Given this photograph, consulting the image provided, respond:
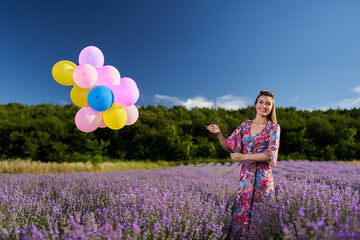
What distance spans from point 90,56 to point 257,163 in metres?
2.48

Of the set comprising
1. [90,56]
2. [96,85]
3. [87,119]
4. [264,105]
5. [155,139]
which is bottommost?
[155,139]

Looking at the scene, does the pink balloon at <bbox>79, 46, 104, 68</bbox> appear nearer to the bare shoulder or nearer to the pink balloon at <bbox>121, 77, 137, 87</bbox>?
the pink balloon at <bbox>121, 77, 137, 87</bbox>

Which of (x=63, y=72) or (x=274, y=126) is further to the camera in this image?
(x=63, y=72)

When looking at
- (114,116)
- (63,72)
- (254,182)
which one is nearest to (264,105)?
(254,182)

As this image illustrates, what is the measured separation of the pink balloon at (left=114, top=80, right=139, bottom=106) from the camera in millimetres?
3051

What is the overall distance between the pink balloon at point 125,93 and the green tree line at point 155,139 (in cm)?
675

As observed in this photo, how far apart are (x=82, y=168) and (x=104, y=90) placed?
6795 mm

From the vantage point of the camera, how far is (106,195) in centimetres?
275

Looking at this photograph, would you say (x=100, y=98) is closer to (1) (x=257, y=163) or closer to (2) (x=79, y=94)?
(2) (x=79, y=94)

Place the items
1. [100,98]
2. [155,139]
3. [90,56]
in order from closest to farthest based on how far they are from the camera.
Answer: [100,98], [90,56], [155,139]

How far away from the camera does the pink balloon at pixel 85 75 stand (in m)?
2.85

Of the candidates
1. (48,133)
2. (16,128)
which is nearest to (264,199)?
(48,133)

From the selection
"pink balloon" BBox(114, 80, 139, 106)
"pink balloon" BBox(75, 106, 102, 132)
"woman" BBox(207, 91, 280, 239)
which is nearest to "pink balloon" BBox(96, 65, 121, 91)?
"pink balloon" BBox(114, 80, 139, 106)

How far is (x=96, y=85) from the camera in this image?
10.1 feet
